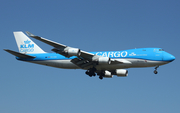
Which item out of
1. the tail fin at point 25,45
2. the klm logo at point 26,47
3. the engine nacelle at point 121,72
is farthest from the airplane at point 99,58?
the klm logo at point 26,47

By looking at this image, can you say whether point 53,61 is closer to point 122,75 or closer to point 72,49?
point 72,49

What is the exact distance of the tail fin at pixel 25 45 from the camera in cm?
5511

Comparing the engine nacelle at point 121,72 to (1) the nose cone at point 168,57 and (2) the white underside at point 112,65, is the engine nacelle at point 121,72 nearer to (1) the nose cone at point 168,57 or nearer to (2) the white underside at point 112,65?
(2) the white underside at point 112,65

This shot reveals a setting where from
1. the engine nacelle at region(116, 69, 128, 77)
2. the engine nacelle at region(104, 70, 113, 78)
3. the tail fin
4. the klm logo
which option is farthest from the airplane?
the klm logo

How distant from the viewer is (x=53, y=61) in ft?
169

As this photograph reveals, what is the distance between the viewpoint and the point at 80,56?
47.3 meters

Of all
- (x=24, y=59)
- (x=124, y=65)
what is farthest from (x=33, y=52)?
(x=124, y=65)

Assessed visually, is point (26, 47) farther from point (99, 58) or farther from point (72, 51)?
point (99, 58)

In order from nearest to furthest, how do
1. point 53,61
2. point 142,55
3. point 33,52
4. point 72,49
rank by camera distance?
point 72,49 < point 142,55 < point 53,61 < point 33,52

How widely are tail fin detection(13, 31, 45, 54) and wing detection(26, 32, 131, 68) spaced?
10.2 meters

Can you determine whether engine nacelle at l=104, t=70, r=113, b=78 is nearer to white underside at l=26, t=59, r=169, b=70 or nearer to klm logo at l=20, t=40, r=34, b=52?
white underside at l=26, t=59, r=169, b=70

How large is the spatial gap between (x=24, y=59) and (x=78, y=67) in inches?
414

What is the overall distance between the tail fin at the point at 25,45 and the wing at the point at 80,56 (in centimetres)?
1022

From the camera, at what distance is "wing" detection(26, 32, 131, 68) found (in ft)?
144
